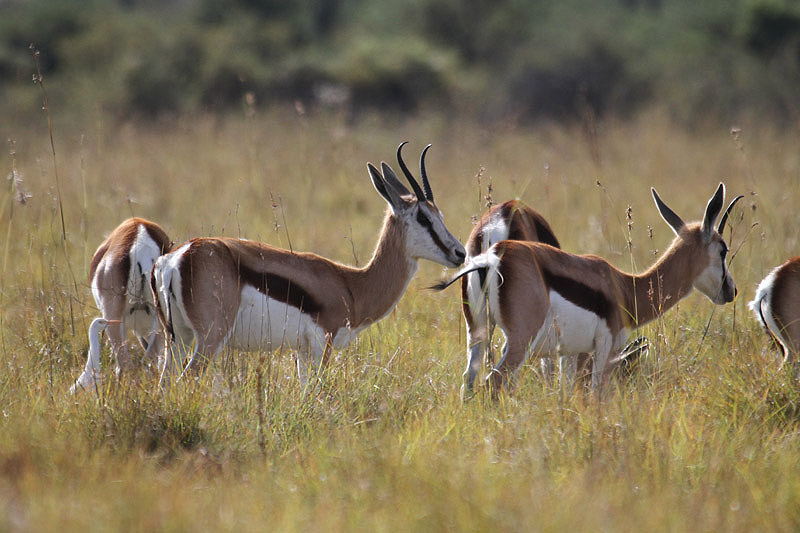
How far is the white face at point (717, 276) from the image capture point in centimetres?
499

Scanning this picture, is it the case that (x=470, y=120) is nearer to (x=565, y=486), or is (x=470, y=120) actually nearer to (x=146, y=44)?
(x=146, y=44)

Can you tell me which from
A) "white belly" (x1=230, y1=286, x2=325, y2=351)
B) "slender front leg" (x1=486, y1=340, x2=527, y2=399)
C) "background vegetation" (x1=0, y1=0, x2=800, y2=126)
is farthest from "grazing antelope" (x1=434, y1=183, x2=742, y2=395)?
"background vegetation" (x1=0, y1=0, x2=800, y2=126)

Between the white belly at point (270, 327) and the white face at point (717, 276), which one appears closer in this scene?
the white belly at point (270, 327)

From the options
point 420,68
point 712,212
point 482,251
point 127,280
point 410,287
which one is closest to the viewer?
point 127,280

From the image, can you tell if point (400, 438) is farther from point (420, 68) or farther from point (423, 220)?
point (420, 68)

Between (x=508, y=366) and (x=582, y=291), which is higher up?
(x=582, y=291)

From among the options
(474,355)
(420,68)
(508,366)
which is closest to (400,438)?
(508,366)

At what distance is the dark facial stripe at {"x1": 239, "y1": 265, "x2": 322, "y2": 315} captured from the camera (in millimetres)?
4398

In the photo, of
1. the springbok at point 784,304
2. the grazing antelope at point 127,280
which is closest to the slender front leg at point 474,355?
the springbok at point 784,304

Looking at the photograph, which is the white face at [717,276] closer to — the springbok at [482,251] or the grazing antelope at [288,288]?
the springbok at [482,251]

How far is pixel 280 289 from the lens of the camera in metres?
4.49

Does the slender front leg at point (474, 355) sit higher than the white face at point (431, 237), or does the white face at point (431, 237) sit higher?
the white face at point (431, 237)

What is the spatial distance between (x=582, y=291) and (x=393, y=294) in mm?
1077

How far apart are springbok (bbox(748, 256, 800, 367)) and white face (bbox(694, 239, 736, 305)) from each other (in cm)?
51
